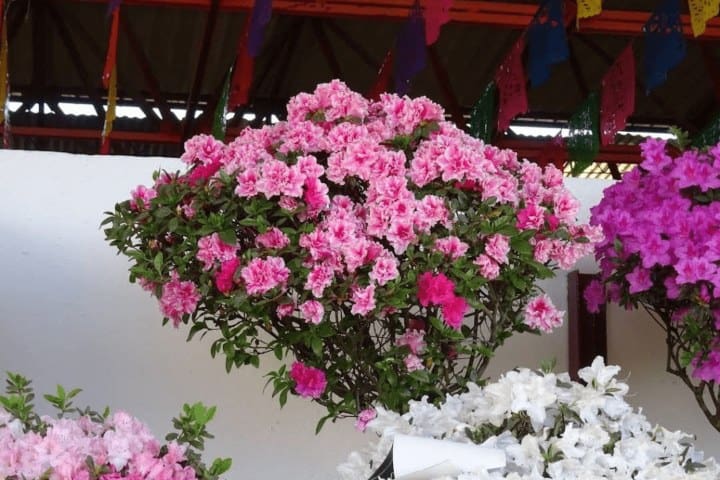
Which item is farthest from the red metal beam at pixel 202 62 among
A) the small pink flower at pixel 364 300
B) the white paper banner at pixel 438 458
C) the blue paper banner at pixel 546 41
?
the white paper banner at pixel 438 458

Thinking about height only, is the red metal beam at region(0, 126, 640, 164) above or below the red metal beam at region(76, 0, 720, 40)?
above

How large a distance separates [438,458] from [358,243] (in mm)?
463

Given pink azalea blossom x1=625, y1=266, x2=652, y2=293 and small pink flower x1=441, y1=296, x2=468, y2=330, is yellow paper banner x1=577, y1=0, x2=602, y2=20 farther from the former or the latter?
small pink flower x1=441, y1=296, x2=468, y2=330

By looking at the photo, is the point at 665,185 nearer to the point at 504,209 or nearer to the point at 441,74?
the point at 504,209

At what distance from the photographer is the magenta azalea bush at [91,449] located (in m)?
1.16

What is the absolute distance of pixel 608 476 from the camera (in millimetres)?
1172

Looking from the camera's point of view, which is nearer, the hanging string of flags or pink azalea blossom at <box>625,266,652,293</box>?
pink azalea blossom at <box>625,266,652,293</box>

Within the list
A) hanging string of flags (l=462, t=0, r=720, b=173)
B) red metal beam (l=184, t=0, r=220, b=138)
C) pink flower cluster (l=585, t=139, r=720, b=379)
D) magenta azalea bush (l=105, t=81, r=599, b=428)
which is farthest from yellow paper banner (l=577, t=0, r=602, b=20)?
magenta azalea bush (l=105, t=81, r=599, b=428)

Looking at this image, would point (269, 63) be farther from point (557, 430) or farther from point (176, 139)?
point (557, 430)

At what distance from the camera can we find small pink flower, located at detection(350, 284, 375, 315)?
1.54m

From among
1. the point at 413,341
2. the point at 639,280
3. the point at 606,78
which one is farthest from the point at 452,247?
the point at 606,78

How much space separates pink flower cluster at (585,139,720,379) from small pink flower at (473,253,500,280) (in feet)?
1.01

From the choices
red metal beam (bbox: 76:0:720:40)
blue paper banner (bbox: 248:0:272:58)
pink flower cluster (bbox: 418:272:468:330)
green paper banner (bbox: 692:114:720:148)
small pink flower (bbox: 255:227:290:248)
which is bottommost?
pink flower cluster (bbox: 418:272:468:330)

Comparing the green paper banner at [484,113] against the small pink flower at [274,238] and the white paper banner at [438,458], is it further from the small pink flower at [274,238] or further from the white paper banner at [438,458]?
the white paper banner at [438,458]
